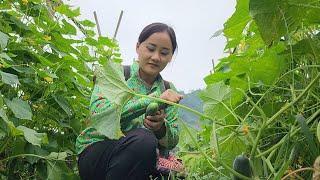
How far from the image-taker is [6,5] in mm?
Answer: 2236

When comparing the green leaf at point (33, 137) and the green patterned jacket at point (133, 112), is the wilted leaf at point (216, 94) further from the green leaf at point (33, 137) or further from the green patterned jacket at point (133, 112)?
the green leaf at point (33, 137)

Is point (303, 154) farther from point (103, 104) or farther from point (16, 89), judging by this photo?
point (16, 89)

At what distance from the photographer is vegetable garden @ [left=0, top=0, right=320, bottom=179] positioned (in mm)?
1229

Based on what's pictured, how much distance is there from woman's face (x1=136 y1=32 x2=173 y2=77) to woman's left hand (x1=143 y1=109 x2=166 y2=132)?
231 millimetres

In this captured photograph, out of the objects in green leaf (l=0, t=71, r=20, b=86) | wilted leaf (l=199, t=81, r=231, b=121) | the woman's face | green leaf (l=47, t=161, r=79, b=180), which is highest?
the woman's face

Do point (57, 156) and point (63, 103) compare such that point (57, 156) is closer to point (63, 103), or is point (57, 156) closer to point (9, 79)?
point (63, 103)

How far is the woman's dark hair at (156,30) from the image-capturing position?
2.13 m

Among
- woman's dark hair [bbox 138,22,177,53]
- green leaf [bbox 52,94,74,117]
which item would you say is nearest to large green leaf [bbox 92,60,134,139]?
woman's dark hair [bbox 138,22,177,53]

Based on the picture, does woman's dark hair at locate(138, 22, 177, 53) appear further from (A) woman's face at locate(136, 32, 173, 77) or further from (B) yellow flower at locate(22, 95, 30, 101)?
(B) yellow flower at locate(22, 95, 30, 101)

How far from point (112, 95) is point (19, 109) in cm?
68

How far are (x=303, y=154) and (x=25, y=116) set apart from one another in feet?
3.41

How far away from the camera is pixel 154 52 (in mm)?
2084

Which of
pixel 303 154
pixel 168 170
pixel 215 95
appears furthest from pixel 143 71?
pixel 303 154

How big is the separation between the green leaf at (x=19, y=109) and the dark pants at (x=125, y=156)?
257 mm
